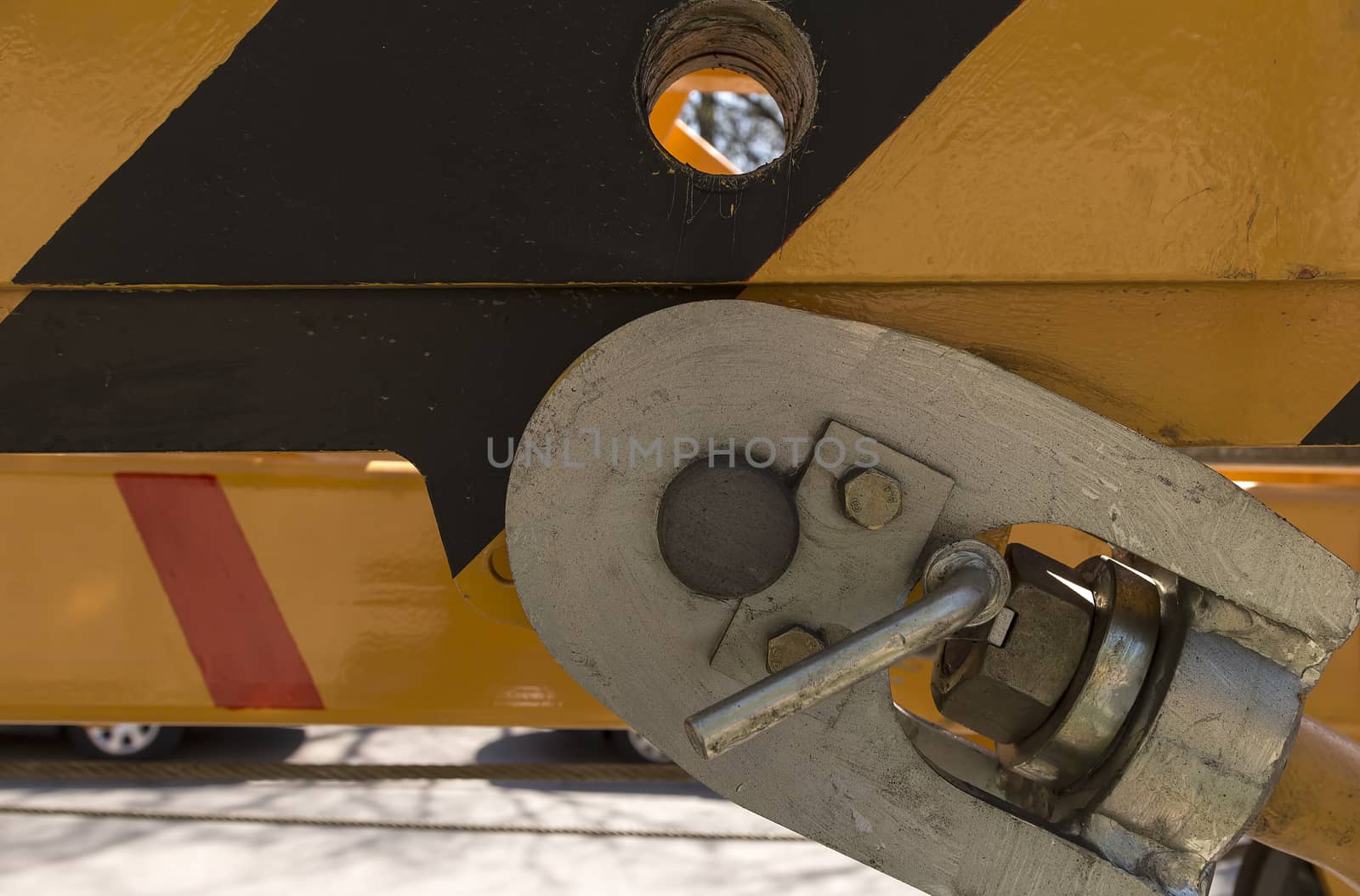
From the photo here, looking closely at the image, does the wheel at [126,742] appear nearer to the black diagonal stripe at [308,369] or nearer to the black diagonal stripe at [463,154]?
the black diagonal stripe at [308,369]

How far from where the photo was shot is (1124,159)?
0.71 metres

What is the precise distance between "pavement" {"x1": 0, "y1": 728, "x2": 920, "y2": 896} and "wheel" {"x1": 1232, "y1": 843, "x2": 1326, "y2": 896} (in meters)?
0.82

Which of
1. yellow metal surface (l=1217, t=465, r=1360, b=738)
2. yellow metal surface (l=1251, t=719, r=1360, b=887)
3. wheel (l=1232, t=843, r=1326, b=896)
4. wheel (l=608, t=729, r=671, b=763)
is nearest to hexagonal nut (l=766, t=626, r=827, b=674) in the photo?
yellow metal surface (l=1251, t=719, r=1360, b=887)

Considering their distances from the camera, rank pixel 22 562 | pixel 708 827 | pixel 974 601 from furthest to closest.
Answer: pixel 708 827, pixel 22 562, pixel 974 601

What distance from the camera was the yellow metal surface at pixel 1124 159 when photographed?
0.70 m

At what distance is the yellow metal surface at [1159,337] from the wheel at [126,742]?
3.59 meters

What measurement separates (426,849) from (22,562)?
215cm

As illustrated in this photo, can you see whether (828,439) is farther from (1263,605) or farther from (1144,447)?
(1263,605)

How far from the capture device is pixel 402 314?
0.78 m

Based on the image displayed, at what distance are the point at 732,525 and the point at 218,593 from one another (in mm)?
702

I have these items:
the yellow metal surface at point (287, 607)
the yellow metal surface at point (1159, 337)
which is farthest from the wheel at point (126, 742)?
the yellow metal surface at point (1159, 337)

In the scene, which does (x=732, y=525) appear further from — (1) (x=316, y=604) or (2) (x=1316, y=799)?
(1) (x=316, y=604)

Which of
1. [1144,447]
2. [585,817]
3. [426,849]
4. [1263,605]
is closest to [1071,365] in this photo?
[1144,447]

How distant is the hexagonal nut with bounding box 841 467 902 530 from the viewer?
0.69 metres
